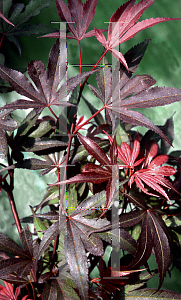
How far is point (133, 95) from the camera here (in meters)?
0.39

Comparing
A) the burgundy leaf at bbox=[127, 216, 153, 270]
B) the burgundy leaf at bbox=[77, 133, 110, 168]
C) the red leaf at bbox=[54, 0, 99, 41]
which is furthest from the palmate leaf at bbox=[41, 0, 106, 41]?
the burgundy leaf at bbox=[127, 216, 153, 270]

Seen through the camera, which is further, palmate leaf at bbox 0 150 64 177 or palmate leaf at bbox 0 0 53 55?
palmate leaf at bbox 0 0 53 55

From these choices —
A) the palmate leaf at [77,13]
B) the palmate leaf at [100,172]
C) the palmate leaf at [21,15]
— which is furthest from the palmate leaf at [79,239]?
the palmate leaf at [21,15]

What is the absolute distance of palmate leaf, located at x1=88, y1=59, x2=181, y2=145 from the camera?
1.18ft

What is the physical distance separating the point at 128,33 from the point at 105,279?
0.41 metres

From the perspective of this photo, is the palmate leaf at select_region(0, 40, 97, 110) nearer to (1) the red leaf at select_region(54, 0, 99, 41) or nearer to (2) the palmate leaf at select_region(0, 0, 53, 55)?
(1) the red leaf at select_region(54, 0, 99, 41)

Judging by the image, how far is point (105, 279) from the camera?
430 millimetres

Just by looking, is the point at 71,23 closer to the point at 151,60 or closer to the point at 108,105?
the point at 108,105

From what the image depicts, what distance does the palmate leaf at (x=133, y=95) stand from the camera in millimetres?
359

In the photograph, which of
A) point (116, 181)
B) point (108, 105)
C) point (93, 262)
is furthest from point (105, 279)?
point (108, 105)

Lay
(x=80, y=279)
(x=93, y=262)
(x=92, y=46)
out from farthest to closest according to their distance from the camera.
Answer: (x=92, y=46) < (x=93, y=262) < (x=80, y=279)

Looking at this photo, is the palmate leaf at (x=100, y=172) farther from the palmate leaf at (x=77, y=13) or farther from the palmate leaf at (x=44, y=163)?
the palmate leaf at (x=77, y=13)

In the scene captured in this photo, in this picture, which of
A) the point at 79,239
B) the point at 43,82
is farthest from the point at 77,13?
the point at 79,239

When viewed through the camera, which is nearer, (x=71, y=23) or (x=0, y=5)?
(x=71, y=23)
